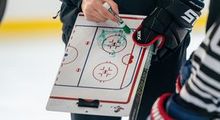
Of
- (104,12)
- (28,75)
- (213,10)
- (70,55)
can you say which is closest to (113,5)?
(104,12)

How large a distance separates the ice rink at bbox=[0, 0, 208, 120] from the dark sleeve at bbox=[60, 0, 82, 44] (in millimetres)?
980

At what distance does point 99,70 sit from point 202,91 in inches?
15.1

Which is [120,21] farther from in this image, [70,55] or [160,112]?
[160,112]

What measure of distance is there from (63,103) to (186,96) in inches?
13.9

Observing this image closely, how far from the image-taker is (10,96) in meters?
2.33

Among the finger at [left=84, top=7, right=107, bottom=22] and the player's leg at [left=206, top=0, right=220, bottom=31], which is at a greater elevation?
the player's leg at [left=206, top=0, right=220, bottom=31]

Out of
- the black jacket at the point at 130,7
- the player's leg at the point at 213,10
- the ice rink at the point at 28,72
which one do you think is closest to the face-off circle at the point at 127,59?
the black jacket at the point at 130,7

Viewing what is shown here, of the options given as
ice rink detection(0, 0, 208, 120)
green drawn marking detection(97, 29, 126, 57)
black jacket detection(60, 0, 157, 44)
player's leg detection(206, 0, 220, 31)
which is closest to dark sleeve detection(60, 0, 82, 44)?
black jacket detection(60, 0, 157, 44)

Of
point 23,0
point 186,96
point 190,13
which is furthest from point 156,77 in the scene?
point 23,0

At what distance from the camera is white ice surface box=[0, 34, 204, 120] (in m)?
2.17

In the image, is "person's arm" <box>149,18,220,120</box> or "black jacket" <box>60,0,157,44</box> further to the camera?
"black jacket" <box>60,0,157,44</box>

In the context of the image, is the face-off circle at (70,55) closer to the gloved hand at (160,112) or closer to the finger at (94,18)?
the finger at (94,18)

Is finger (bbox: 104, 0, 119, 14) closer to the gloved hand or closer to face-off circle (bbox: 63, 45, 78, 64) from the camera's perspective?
face-off circle (bbox: 63, 45, 78, 64)

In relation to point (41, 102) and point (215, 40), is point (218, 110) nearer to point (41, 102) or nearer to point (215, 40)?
point (215, 40)
